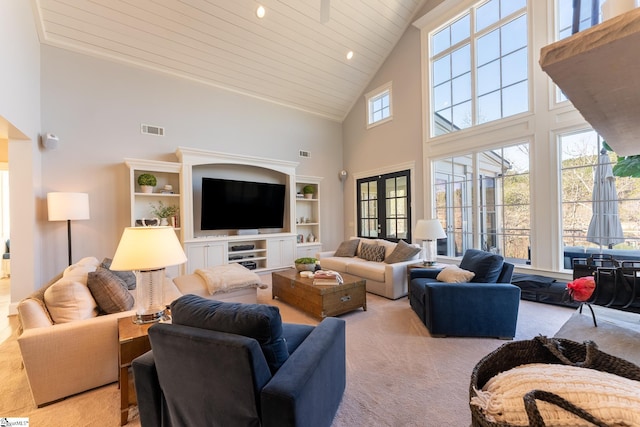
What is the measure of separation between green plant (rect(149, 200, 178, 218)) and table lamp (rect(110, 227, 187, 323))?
10.7ft

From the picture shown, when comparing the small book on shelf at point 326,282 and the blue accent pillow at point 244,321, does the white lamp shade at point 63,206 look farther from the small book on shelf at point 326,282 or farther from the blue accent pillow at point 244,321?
the blue accent pillow at point 244,321

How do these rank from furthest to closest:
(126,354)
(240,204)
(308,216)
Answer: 1. (308,216)
2. (240,204)
3. (126,354)

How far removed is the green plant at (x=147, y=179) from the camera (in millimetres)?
4598

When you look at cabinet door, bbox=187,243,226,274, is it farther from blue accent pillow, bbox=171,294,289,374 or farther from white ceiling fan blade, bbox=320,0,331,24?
white ceiling fan blade, bbox=320,0,331,24

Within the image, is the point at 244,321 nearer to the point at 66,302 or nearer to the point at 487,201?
the point at 66,302

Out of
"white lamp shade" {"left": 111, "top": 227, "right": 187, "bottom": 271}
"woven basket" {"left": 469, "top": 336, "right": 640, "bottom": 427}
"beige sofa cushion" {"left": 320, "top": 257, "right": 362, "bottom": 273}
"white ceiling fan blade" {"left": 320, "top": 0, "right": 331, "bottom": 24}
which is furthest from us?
"beige sofa cushion" {"left": 320, "top": 257, "right": 362, "bottom": 273}

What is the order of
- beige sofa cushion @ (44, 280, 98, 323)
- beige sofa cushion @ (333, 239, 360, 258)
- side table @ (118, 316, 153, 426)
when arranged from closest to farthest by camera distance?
side table @ (118, 316, 153, 426) → beige sofa cushion @ (44, 280, 98, 323) → beige sofa cushion @ (333, 239, 360, 258)

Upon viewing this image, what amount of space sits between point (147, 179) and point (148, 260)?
11.1 feet

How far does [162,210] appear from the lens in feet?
16.2

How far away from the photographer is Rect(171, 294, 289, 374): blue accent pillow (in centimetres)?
127

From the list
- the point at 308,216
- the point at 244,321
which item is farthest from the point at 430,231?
the point at 308,216

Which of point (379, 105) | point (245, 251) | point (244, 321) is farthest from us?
point (379, 105)

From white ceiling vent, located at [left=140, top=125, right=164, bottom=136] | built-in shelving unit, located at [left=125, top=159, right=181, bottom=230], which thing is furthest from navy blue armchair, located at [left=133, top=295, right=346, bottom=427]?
white ceiling vent, located at [left=140, top=125, right=164, bottom=136]

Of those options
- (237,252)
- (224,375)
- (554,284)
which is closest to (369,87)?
(237,252)
